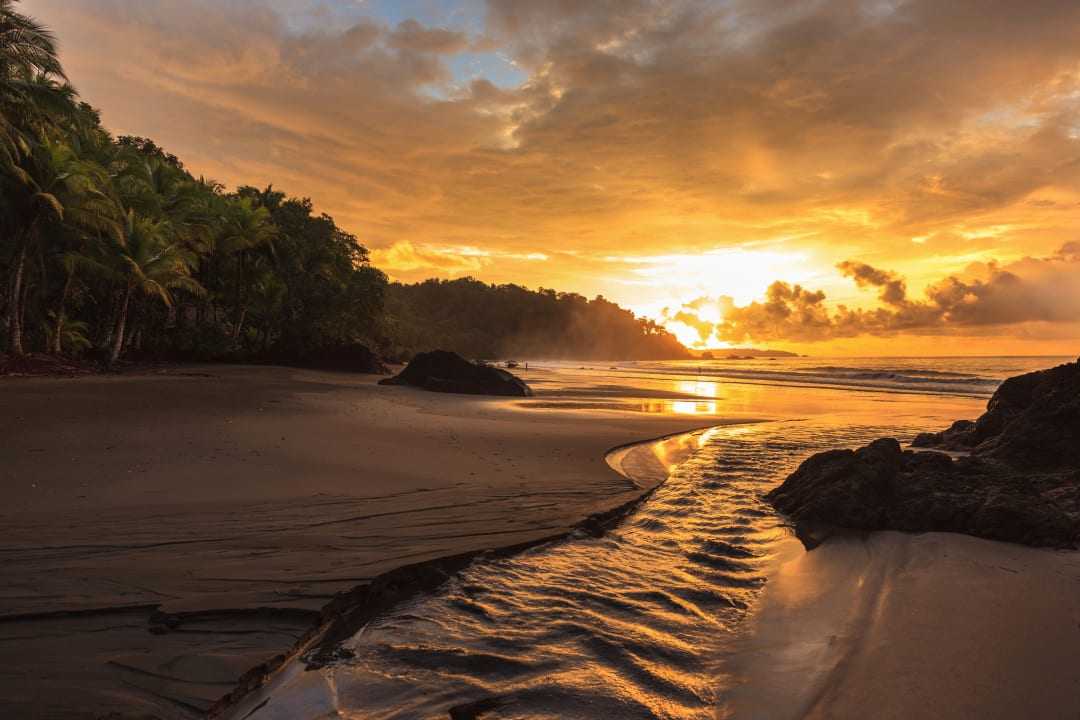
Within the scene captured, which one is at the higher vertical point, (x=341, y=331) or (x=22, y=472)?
(x=341, y=331)

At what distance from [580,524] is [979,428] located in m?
8.37

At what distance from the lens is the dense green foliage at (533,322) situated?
5448 inches

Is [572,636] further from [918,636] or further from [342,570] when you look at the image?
[918,636]

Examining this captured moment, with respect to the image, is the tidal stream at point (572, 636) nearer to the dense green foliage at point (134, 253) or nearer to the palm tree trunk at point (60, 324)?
the dense green foliage at point (134, 253)

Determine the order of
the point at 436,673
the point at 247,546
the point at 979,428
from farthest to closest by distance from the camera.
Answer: the point at 979,428, the point at 247,546, the point at 436,673

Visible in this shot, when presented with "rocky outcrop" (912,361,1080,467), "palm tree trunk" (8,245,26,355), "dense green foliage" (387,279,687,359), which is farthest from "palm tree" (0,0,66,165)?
"dense green foliage" (387,279,687,359)

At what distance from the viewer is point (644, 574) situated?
4383mm

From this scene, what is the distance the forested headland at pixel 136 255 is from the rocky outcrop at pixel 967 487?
22.2 meters

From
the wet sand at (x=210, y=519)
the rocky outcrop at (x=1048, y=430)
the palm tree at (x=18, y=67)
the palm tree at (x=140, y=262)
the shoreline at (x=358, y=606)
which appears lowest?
the shoreline at (x=358, y=606)

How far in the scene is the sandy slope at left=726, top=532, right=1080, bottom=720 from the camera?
265 centimetres

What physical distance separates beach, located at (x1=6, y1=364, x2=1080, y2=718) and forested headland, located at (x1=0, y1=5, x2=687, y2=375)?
14.7 meters

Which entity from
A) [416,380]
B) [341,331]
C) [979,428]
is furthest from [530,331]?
[979,428]

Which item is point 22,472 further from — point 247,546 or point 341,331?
point 341,331

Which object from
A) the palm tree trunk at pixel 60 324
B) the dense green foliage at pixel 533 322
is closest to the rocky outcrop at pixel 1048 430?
the palm tree trunk at pixel 60 324
